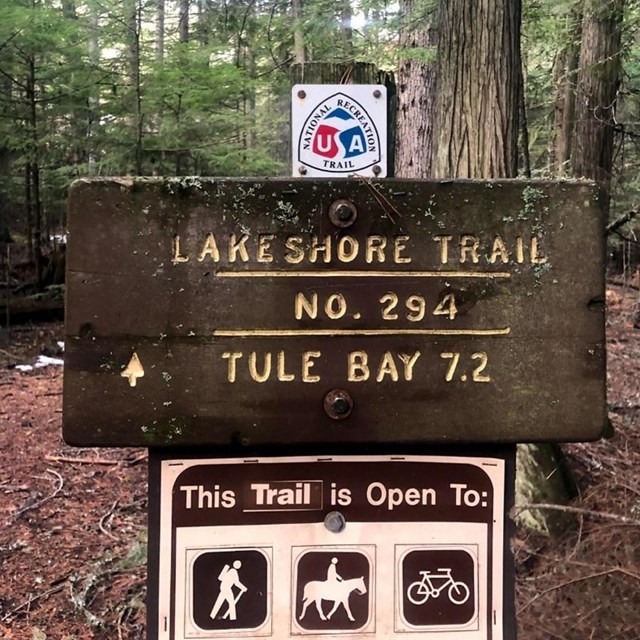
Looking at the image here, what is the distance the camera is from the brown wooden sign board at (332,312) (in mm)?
1386

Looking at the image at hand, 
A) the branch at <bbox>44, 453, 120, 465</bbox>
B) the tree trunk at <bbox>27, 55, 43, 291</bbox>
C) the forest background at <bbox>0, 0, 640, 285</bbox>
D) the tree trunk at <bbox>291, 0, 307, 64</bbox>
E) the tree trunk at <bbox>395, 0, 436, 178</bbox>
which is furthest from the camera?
the tree trunk at <bbox>27, 55, 43, 291</bbox>

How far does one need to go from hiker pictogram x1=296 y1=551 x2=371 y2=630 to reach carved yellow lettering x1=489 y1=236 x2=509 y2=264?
0.73m

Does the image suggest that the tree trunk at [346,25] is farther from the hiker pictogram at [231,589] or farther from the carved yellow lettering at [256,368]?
the hiker pictogram at [231,589]

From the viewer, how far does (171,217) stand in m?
1.39

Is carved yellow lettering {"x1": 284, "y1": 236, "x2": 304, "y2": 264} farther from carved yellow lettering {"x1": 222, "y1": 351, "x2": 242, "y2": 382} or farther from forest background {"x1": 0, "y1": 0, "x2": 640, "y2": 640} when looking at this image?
forest background {"x1": 0, "y1": 0, "x2": 640, "y2": 640}

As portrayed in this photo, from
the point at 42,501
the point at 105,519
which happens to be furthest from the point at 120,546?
the point at 42,501

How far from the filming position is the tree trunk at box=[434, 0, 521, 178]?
3461 millimetres

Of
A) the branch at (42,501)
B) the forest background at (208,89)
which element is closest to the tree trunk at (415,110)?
the forest background at (208,89)

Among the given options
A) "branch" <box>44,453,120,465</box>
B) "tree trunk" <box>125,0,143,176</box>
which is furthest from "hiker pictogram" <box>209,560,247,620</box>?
"tree trunk" <box>125,0,143,176</box>

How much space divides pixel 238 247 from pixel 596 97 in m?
7.92

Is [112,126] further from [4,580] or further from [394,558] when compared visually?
[394,558]

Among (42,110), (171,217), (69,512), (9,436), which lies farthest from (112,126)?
(171,217)

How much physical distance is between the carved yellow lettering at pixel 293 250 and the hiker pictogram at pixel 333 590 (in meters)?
0.66

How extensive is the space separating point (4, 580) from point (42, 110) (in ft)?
30.8
